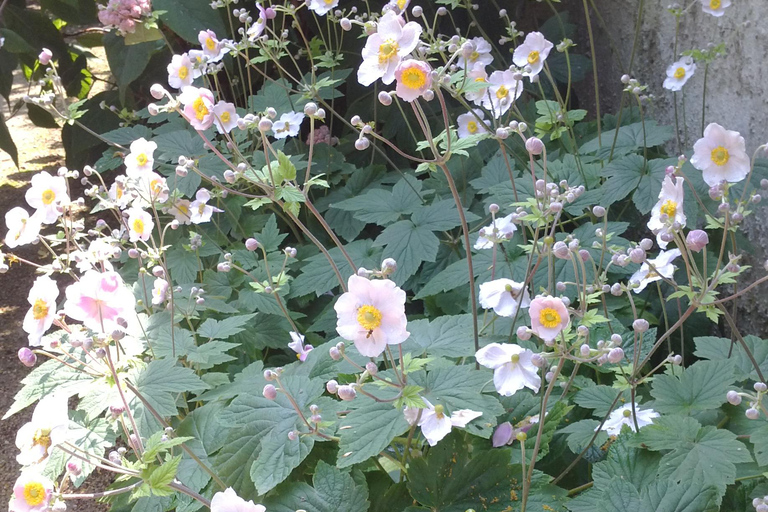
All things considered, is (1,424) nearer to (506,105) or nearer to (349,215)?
(349,215)

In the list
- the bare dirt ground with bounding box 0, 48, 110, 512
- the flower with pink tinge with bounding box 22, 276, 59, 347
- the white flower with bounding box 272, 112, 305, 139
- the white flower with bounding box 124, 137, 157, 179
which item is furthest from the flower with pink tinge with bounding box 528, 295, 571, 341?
the bare dirt ground with bounding box 0, 48, 110, 512

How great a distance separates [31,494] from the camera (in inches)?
35.9

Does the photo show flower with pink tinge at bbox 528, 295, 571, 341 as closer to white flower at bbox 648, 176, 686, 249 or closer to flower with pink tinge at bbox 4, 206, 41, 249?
white flower at bbox 648, 176, 686, 249

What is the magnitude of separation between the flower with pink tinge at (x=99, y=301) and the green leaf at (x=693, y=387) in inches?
33.6

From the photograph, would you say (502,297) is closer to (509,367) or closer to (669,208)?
(509,367)

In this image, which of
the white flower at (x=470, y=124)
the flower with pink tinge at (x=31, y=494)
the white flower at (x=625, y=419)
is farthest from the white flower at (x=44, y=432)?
the white flower at (x=470, y=124)

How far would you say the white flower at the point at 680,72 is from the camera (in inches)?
75.0

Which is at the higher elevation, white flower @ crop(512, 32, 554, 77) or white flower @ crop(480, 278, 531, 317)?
white flower @ crop(512, 32, 554, 77)

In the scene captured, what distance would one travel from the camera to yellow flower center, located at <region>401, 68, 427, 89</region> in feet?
3.11

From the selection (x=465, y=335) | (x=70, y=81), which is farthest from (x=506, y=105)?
(x=70, y=81)

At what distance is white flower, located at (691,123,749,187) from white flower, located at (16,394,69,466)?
1026mm

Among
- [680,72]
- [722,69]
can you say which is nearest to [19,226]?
[680,72]

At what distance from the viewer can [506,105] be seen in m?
1.87

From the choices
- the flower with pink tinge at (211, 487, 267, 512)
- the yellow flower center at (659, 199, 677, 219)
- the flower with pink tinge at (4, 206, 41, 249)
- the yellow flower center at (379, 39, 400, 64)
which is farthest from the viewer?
the flower with pink tinge at (4, 206, 41, 249)
